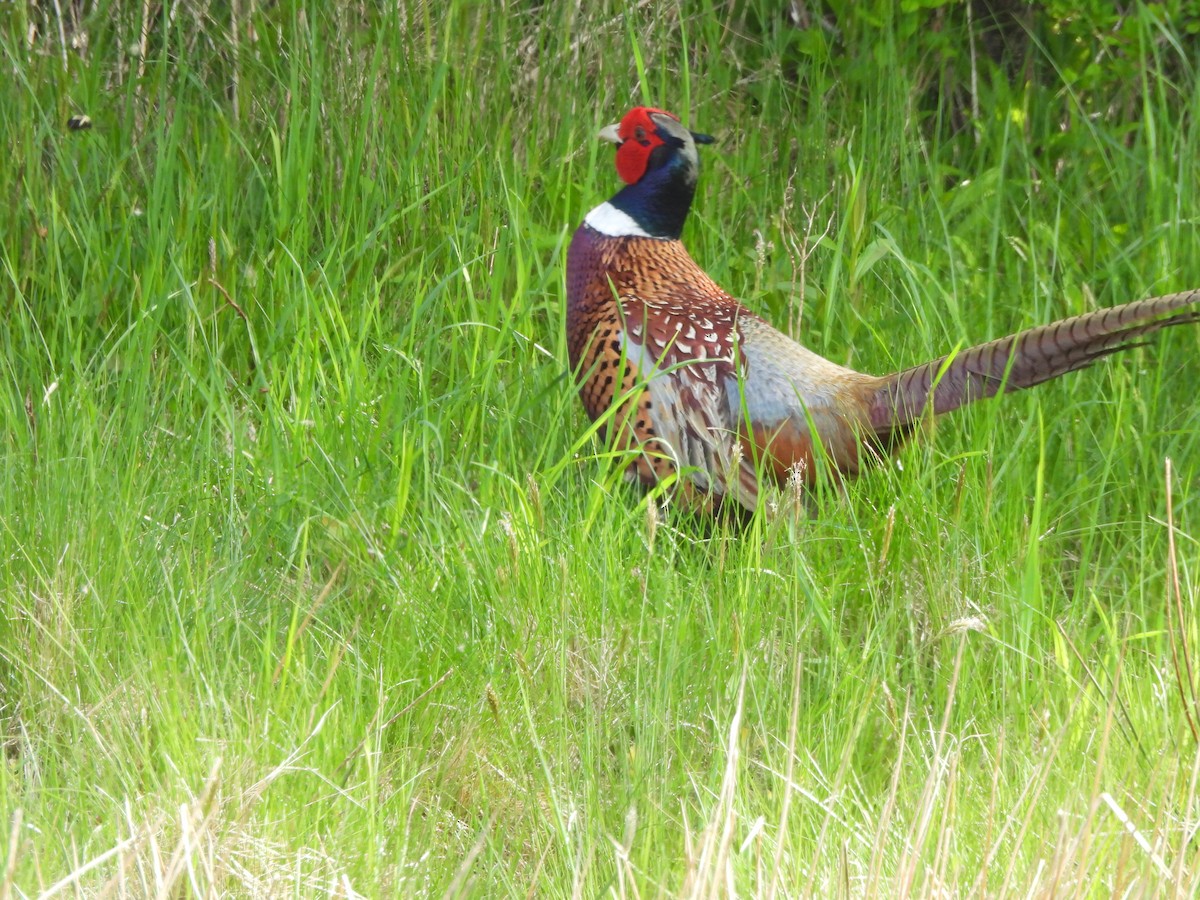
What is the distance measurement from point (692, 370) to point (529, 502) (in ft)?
2.50

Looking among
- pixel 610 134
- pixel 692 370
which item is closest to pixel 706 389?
pixel 692 370

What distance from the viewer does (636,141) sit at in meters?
3.61

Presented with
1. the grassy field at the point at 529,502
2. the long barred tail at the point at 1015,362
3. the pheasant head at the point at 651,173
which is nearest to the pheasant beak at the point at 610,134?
the pheasant head at the point at 651,173

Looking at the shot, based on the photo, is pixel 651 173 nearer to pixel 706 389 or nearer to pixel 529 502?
pixel 706 389

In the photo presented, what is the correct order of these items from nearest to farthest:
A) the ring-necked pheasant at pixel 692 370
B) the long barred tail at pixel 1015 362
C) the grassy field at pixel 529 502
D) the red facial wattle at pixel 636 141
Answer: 1. the grassy field at pixel 529 502
2. the long barred tail at pixel 1015 362
3. the ring-necked pheasant at pixel 692 370
4. the red facial wattle at pixel 636 141

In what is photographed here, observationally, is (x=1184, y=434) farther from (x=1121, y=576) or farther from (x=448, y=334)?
(x=448, y=334)

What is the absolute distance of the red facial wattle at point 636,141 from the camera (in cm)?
357

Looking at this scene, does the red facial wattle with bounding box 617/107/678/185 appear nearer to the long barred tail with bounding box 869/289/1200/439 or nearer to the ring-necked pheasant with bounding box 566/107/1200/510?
the ring-necked pheasant with bounding box 566/107/1200/510

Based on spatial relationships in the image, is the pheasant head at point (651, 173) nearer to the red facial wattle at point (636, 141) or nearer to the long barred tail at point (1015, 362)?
the red facial wattle at point (636, 141)

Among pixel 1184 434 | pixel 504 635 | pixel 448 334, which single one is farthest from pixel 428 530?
pixel 1184 434

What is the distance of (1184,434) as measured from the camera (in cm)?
337

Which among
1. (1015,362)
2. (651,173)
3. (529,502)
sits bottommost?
(529,502)

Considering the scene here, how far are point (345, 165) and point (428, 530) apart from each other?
1.49 metres

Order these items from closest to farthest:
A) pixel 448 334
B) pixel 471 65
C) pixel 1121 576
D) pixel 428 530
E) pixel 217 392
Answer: pixel 428 530 → pixel 1121 576 → pixel 217 392 → pixel 448 334 → pixel 471 65
